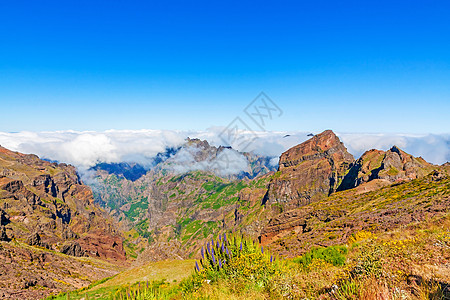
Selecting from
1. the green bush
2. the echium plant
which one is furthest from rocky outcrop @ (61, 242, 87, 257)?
the echium plant

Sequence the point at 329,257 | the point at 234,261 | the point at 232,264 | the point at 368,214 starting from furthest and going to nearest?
the point at 368,214 → the point at 329,257 → the point at 234,261 → the point at 232,264

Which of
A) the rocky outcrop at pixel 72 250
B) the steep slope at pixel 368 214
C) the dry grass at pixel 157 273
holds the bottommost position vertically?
the rocky outcrop at pixel 72 250

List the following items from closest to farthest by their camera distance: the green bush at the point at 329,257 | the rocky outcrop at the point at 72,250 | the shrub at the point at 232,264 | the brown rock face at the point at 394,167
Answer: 1. the shrub at the point at 232,264
2. the green bush at the point at 329,257
3. the brown rock face at the point at 394,167
4. the rocky outcrop at the point at 72,250

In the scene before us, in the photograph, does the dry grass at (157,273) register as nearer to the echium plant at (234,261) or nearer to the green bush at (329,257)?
the green bush at (329,257)

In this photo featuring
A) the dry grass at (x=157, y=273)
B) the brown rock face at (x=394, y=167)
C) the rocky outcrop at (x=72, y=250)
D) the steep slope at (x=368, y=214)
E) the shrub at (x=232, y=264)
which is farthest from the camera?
the rocky outcrop at (x=72, y=250)

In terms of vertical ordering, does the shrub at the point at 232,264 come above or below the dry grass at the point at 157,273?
above

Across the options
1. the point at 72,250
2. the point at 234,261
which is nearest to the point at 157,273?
the point at 234,261

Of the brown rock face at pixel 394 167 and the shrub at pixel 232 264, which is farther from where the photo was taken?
the brown rock face at pixel 394 167

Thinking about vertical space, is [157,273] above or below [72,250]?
above

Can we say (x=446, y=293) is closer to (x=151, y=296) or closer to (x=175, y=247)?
(x=151, y=296)

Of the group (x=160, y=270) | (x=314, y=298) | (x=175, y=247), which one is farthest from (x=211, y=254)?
(x=175, y=247)

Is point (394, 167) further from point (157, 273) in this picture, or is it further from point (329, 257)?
point (329, 257)

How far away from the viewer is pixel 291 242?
52.2 metres

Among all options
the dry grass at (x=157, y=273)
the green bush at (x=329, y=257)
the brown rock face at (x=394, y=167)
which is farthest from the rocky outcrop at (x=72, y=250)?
the brown rock face at (x=394, y=167)
